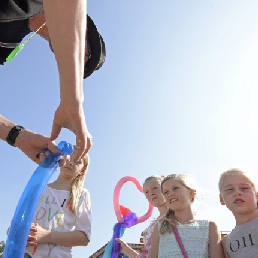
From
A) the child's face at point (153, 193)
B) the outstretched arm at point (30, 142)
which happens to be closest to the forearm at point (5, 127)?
the outstretched arm at point (30, 142)

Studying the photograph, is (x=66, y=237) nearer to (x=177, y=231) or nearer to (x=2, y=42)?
(x=177, y=231)

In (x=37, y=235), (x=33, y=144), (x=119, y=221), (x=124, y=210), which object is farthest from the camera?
(x=124, y=210)

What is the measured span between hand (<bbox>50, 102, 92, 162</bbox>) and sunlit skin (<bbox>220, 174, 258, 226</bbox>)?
1.58 meters

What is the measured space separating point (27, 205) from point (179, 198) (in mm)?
1693

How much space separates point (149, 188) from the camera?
413cm

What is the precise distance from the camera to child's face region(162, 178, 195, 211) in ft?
10.3

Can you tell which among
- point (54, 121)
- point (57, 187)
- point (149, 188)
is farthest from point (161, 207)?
point (54, 121)

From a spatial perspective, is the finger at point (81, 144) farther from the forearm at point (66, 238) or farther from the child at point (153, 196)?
the child at point (153, 196)

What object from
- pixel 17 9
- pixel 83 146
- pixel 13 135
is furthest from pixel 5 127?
pixel 83 146

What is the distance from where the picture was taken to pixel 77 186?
3252 millimetres

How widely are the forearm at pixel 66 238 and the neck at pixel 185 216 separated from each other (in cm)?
77

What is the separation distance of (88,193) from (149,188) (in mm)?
968

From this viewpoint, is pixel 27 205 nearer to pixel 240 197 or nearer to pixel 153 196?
pixel 240 197

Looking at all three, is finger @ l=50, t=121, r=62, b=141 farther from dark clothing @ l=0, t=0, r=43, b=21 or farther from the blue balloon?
dark clothing @ l=0, t=0, r=43, b=21
